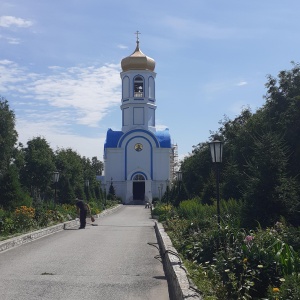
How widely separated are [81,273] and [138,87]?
56356 millimetres

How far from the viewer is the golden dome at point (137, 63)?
6353cm

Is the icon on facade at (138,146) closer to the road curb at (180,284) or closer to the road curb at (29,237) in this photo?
the road curb at (29,237)

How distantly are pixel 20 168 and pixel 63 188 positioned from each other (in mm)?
7412

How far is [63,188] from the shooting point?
1404 inches

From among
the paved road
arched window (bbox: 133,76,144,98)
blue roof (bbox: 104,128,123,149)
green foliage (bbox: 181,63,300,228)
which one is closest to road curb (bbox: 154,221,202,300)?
the paved road

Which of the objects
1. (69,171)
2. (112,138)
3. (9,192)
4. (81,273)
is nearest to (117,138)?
(112,138)

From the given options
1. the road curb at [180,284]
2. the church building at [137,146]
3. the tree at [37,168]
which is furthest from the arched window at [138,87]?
the road curb at [180,284]

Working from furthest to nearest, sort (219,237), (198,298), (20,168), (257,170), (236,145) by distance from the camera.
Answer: (20,168), (236,145), (257,170), (219,237), (198,298)

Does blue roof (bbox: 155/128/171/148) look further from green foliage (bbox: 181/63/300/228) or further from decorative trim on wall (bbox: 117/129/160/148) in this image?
green foliage (bbox: 181/63/300/228)

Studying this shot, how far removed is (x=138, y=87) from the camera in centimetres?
6481

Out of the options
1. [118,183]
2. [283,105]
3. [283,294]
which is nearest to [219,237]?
[283,294]

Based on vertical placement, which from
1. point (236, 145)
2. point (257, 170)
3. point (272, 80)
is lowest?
point (257, 170)

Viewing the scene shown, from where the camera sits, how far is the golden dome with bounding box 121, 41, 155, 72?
208 feet

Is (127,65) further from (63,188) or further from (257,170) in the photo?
(257,170)
